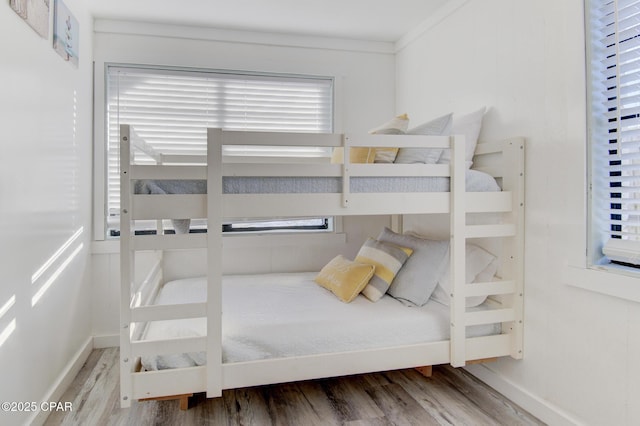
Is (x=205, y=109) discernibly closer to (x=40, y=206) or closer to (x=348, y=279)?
(x=40, y=206)

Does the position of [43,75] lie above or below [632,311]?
above

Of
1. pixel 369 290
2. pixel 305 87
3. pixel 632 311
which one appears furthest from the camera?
pixel 305 87

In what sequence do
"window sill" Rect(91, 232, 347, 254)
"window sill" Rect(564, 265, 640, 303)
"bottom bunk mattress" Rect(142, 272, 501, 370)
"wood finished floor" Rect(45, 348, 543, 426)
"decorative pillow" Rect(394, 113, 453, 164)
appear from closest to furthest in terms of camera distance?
"window sill" Rect(564, 265, 640, 303) → "bottom bunk mattress" Rect(142, 272, 501, 370) → "wood finished floor" Rect(45, 348, 543, 426) → "decorative pillow" Rect(394, 113, 453, 164) → "window sill" Rect(91, 232, 347, 254)

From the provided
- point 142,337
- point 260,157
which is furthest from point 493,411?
point 260,157

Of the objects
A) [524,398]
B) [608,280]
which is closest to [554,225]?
[608,280]

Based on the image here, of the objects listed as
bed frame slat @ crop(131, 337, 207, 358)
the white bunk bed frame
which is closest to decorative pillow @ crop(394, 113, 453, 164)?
the white bunk bed frame

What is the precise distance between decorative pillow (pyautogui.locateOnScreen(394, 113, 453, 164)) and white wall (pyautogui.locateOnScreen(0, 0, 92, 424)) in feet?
5.50

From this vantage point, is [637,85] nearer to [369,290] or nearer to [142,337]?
[369,290]

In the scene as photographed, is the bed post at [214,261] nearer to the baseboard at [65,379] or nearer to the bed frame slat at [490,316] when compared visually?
the baseboard at [65,379]

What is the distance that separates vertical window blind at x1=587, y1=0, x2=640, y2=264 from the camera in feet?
5.06

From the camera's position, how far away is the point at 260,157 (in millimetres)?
2885

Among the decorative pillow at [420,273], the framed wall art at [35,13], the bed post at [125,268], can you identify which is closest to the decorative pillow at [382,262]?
the decorative pillow at [420,273]

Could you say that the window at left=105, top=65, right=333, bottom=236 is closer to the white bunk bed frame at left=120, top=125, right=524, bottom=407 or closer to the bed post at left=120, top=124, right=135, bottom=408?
the white bunk bed frame at left=120, top=125, right=524, bottom=407

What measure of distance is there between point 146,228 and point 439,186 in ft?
6.86
